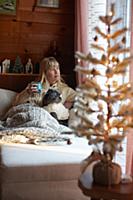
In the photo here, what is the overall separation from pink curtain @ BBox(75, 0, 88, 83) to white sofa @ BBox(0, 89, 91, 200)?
1542mm

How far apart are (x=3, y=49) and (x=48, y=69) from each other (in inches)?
29.3

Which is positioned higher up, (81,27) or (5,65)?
(81,27)

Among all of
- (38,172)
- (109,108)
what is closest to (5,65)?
(38,172)

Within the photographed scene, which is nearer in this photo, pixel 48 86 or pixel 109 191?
pixel 109 191

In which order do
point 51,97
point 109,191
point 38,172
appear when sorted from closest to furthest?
point 109,191
point 38,172
point 51,97

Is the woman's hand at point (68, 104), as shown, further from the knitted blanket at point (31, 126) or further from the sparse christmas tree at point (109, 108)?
the sparse christmas tree at point (109, 108)

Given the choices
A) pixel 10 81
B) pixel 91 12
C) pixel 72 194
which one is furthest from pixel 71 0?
pixel 72 194

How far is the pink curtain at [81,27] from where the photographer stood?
425 cm

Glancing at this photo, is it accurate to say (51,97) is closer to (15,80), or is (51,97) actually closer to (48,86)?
(48,86)

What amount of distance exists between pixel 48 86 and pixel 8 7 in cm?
106

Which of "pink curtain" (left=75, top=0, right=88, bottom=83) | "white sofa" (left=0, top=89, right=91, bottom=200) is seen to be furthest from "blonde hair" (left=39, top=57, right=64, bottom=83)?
"white sofa" (left=0, top=89, right=91, bottom=200)

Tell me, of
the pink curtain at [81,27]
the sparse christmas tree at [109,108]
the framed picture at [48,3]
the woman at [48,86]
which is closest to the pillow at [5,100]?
the woman at [48,86]

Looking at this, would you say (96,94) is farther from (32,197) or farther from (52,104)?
(52,104)

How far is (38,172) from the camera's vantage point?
112 inches
